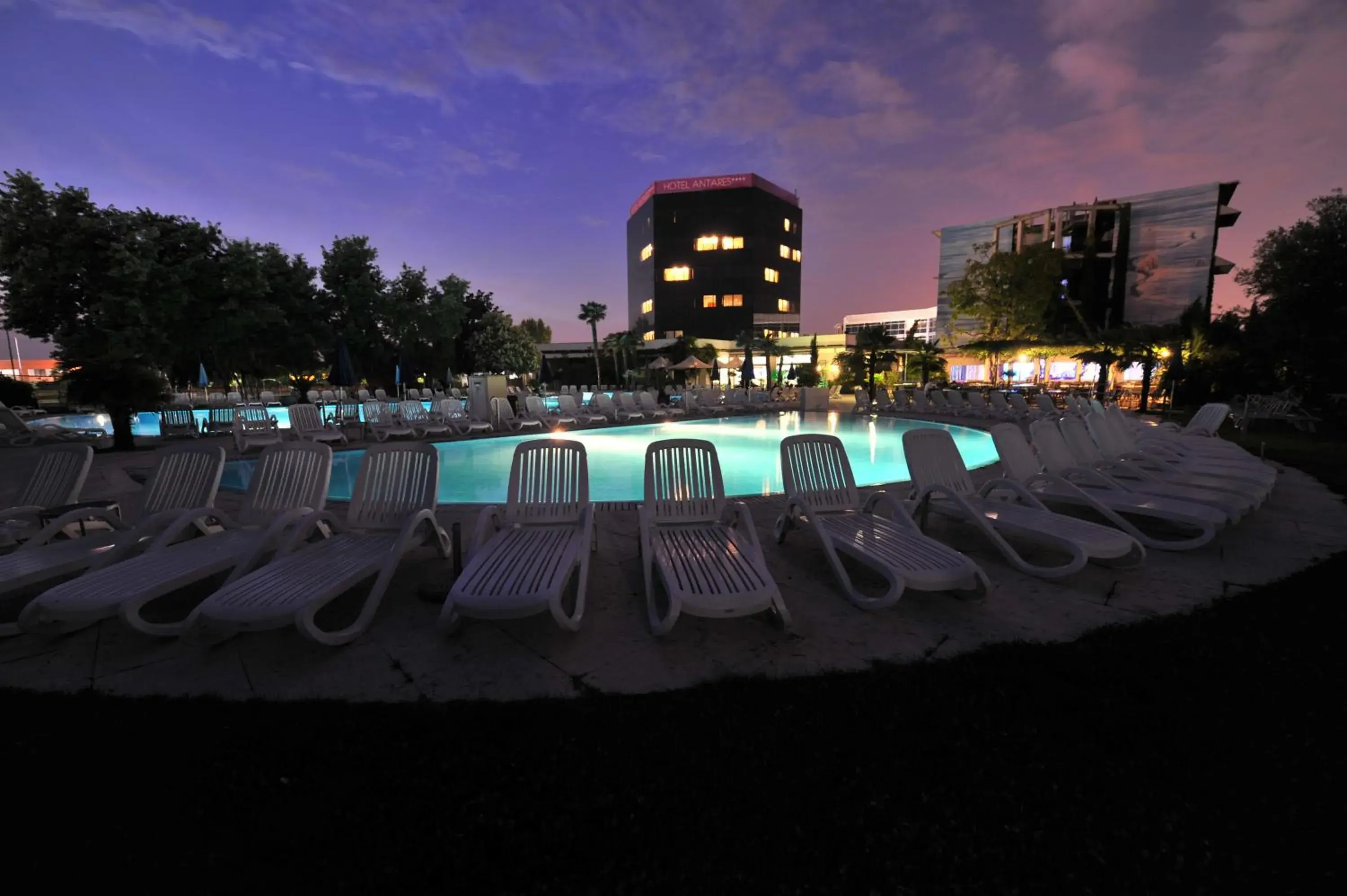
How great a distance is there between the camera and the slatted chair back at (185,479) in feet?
14.7

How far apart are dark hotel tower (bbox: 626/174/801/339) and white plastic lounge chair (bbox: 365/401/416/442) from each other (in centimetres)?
4984

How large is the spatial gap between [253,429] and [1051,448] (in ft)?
48.3

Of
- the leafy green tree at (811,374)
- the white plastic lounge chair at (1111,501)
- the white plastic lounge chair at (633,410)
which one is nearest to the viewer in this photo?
the white plastic lounge chair at (1111,501)

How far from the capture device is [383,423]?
13750mm

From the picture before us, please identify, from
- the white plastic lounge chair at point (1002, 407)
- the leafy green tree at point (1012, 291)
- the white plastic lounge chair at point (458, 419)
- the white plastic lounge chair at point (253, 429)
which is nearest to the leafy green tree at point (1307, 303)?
the white plastic lounge chair at point (1002, 407)

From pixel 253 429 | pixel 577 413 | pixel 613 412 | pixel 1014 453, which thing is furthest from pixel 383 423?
pixel 1014 453

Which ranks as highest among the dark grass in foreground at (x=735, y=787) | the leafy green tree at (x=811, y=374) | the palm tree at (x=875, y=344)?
the palm tree at (x=875, y=344)

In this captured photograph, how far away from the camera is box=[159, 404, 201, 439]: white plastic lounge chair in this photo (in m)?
13.3

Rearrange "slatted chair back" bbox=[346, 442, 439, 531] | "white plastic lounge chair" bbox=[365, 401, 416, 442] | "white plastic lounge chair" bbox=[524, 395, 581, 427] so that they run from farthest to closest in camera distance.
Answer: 1. "white plastic lounge chair" bbox=[524, 395, 581, 427]
2. "white plastic lounge chair" bbox=[365, 401, 416, 442]
3. "slatted chair back" bbox=[346, 442, 439, 531]

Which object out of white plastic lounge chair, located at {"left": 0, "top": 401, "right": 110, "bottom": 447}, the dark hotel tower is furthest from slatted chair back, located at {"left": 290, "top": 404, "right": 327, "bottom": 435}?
the dark hotel tower

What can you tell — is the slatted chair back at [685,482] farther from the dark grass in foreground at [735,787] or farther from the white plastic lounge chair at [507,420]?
the white plastic lounge chair at [507,420]

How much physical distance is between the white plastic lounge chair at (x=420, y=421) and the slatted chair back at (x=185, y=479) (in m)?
9.83

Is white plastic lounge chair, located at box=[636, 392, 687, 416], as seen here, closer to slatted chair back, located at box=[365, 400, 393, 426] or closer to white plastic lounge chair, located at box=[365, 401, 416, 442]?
white plastic lounge chair, located at box=[365, 401, 416, 442]

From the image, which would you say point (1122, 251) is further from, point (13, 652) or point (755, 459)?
point (13, 652)
